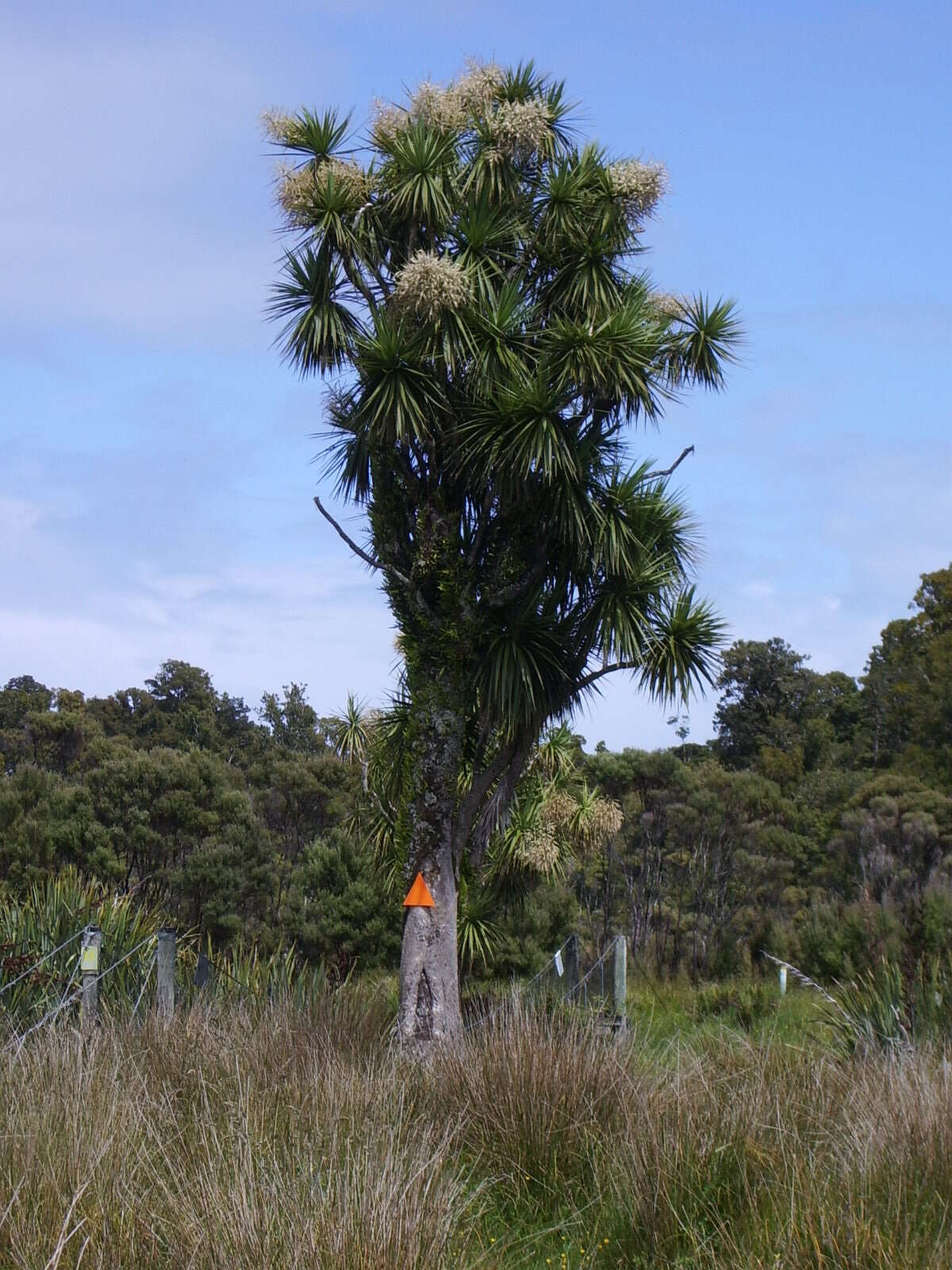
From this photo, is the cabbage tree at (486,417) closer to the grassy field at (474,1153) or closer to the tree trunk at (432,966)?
the tree trunk at (432,966)

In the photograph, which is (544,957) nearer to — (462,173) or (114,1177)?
(462,173)

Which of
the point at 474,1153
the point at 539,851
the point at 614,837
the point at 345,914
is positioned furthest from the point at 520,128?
the point at 614,837

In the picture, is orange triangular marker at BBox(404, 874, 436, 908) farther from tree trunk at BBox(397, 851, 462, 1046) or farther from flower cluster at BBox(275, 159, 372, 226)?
flower cluster at BBox(275, 159, 372, 226)

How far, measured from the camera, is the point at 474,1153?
252 inches

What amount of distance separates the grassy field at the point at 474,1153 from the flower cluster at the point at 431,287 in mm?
7106

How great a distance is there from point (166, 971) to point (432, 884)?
3769 mm

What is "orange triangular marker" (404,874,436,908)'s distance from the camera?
1237 cm

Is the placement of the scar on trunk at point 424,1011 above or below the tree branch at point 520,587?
below

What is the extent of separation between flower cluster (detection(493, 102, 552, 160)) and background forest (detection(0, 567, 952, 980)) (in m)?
13.6

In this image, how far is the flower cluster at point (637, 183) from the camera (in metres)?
13.8

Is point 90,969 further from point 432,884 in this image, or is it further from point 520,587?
point 520,587

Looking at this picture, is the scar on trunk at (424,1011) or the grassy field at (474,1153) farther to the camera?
the scar on trunk at (424,1011)

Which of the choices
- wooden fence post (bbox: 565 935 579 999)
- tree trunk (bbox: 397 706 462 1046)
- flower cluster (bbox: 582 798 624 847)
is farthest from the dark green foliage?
tree trunk (bbox: 397 706 462 1046)

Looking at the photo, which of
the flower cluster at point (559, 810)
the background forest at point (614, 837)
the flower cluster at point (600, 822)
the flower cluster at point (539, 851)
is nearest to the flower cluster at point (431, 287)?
the flower cluster at point (539, 851)
